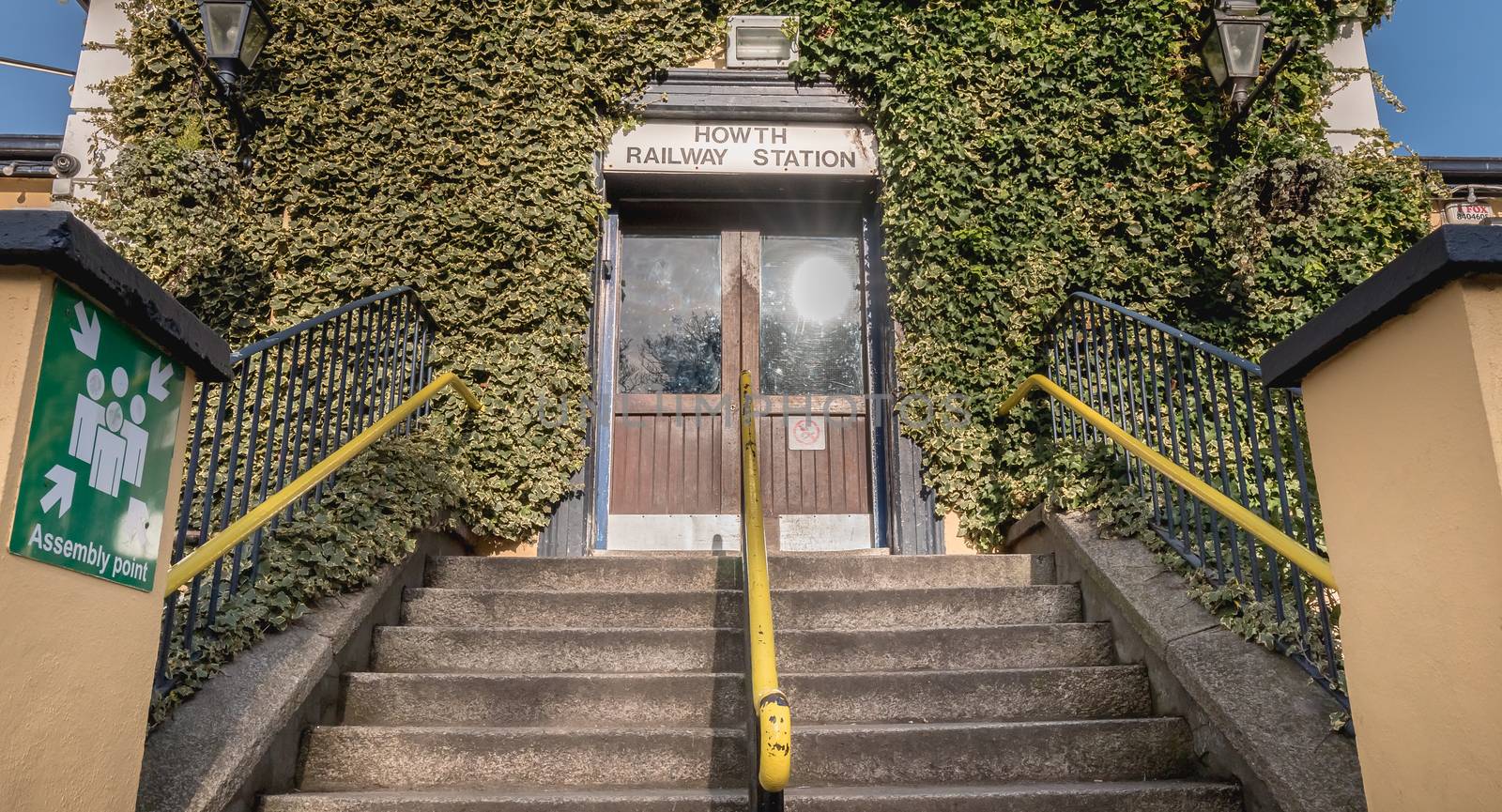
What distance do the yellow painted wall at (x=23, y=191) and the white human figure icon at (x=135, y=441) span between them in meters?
6.30

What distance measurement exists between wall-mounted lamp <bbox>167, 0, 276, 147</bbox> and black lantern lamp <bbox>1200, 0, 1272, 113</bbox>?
17.9 ft

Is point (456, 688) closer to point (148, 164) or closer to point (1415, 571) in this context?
point (1415, 571)

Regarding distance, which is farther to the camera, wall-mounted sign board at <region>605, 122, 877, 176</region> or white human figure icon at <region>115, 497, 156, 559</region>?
wall-mounted sign board at <region>605, 122, 877, 176</region>

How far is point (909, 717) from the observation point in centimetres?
321

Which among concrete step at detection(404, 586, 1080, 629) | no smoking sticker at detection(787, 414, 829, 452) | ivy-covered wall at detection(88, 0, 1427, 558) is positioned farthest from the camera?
no smoking sticker at detection(787, 414, 829, 452)

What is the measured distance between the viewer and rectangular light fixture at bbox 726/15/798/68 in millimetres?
5906

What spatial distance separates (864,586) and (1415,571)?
254 cm

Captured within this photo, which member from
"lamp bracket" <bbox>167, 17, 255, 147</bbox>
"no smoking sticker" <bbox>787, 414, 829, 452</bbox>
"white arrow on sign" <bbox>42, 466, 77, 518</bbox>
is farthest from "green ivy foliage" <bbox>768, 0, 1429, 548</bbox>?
"white arrow on sign" <bbox>42, 466, 77, 518</bbox>

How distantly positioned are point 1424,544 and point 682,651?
2.38 meters

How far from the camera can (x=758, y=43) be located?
5941 millimetres

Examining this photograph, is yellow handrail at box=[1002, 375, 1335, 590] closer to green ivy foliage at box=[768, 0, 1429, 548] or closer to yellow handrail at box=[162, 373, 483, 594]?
green ivy foliage at box=[768, 0, 1429, 548]

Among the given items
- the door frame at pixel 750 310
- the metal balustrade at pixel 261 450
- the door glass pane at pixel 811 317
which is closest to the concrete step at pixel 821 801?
the metal balustrade at pixel 261 450

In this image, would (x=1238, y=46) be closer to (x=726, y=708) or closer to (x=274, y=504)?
(x=726, y=708)

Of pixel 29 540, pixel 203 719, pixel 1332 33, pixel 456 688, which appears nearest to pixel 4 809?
pixel 29 540
